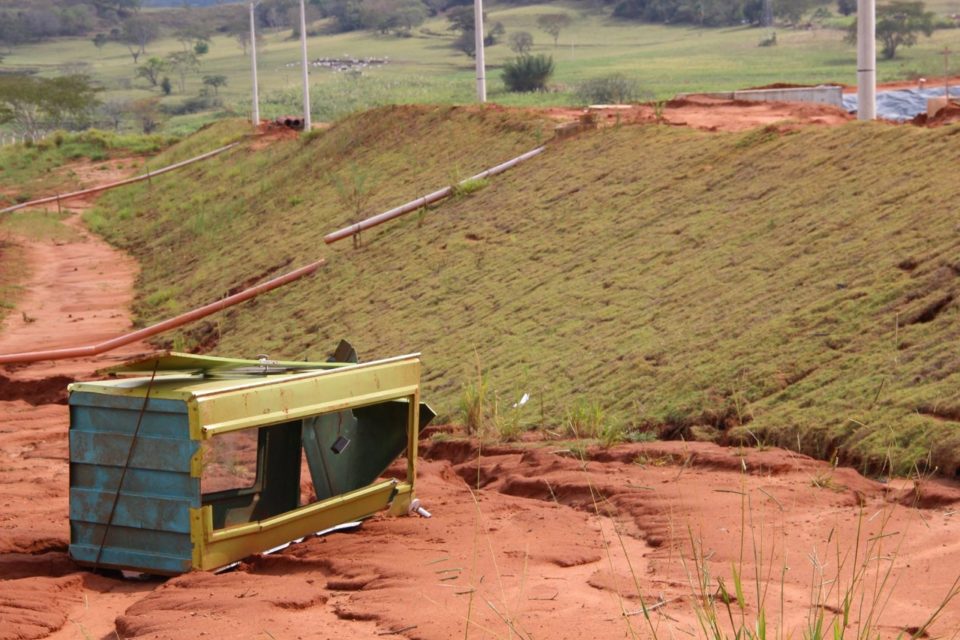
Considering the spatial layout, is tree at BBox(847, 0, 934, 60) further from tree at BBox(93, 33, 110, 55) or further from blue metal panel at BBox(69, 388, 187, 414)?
tree at BBox(93, 33, 110, 55)

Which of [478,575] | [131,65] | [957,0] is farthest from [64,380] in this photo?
[131,65]

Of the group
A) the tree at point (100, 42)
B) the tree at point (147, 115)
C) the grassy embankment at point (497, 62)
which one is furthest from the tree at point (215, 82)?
the tree at point (100, 42)

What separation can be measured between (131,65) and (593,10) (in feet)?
114

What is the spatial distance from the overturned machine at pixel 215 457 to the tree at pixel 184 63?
8362cm

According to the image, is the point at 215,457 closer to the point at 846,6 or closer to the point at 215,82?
the point at 215,82

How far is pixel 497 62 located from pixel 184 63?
26868mm

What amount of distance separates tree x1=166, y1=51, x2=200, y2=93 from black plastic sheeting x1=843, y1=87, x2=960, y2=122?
2733 inches

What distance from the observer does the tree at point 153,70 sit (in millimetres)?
87812

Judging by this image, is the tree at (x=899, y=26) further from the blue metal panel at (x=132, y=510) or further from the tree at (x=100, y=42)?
the tree at (x=100, y=42)

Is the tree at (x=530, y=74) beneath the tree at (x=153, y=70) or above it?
beneath

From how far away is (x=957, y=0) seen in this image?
72.6m

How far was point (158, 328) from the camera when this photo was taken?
49.4ft

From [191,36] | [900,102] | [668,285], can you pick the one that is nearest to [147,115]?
[191,36]

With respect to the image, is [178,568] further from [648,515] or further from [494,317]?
[494,317]
